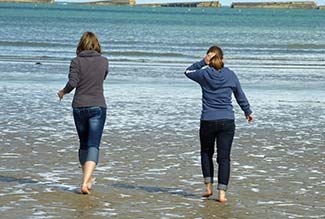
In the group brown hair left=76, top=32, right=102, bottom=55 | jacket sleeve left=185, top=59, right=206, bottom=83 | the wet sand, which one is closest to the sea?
the wet sand

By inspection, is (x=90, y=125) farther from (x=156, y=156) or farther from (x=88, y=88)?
(x=156, y=156)

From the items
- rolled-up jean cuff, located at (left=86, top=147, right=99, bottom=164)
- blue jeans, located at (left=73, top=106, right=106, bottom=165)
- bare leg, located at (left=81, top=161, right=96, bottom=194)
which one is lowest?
bare leg, located at (left=81, top=161, right=96, bottom=194)

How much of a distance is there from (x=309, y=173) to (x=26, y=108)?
22.9 feet

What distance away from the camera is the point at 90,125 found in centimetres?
906

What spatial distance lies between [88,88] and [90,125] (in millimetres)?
351

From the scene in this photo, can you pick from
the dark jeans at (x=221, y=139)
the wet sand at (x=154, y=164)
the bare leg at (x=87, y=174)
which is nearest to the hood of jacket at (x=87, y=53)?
the bare leg at (x=87, y=174)

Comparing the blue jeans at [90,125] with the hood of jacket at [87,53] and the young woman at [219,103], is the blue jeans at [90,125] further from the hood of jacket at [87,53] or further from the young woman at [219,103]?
the young woman at [219,103]

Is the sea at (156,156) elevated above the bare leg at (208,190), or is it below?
below

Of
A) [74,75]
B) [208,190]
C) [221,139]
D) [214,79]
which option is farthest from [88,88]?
[208,190]

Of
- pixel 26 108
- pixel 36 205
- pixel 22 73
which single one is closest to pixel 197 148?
pixel 36 205

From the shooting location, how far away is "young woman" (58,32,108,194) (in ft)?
29.6

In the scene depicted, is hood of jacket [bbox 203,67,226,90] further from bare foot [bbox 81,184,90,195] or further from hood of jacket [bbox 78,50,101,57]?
bare foot [bbox 81,184,90,195]

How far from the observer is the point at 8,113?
50.8 ft

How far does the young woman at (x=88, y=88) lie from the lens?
902 centimetres
